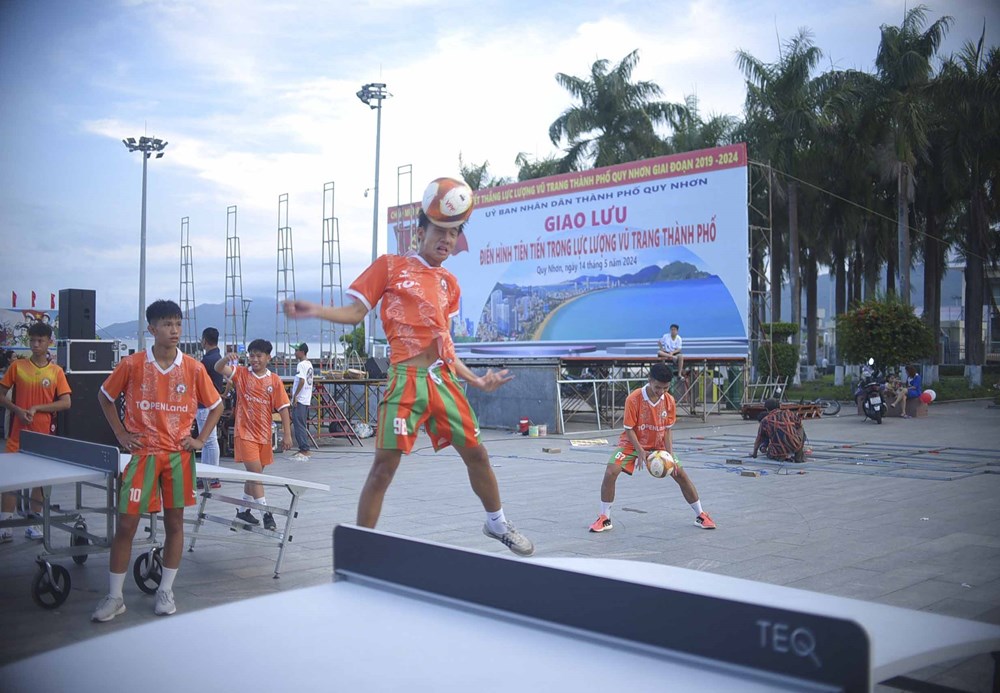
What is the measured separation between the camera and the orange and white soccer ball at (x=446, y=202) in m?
4.42

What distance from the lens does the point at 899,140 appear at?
2788 centimetres

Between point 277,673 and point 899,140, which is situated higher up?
point 899,140

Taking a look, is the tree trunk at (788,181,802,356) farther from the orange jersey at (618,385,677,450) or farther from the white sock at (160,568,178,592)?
the white sock at (160,568,178,592)

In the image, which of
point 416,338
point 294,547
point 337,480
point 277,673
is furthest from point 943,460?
point 277,673

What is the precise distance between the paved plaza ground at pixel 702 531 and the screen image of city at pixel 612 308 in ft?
22.4

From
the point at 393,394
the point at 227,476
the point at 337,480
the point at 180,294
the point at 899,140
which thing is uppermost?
the point at 899,140

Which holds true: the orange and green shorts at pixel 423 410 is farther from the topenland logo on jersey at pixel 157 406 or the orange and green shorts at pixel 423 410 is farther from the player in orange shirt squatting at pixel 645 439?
the player in orange shirt squatting at pixel 645 439

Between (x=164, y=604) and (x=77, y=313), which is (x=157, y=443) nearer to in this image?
(x=164, y=604)

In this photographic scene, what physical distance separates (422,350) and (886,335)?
74.8 feet

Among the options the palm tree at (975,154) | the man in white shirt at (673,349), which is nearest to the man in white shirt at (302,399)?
the man in white shirt at (673,349)

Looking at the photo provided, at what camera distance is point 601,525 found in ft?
23.5

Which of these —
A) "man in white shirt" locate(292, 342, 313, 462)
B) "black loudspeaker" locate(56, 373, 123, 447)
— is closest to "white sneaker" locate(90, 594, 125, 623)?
"man in white shirt" locate(292, 342, 313, 462)

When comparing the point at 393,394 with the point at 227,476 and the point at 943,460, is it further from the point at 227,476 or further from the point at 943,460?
Result: the point at 943,460

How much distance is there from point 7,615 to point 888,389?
21307 millimetres
